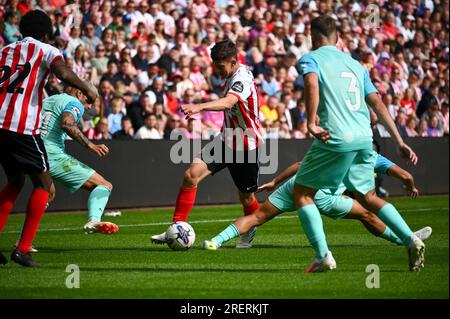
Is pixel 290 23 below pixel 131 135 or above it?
above

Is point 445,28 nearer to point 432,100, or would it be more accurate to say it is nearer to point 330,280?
point 432,100

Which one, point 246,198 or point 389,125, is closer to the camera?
point 389,125

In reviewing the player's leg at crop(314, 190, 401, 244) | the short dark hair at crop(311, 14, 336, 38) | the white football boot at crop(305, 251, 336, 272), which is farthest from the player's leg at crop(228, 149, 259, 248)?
the short dark hair at crop(311, 14, 336, 38)

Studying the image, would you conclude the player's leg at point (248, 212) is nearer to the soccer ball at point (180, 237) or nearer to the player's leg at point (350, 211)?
the soccer ball at point (180, 237)

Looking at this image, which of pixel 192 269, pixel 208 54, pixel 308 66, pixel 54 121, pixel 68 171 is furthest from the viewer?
pixel 208 54

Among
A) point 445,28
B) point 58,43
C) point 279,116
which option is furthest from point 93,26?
point 445,28

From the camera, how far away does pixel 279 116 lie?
22422 mm

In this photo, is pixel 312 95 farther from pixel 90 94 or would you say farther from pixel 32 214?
pixel 32 214

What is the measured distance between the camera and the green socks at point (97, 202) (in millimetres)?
12148

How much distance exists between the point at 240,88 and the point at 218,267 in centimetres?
222

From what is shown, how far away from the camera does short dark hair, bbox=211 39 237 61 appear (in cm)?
1150

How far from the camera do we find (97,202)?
12266mm

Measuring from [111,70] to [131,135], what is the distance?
1.32 metres

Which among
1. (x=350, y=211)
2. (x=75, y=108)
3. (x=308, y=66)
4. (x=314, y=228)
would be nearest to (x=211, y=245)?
(x=350, y=211)
